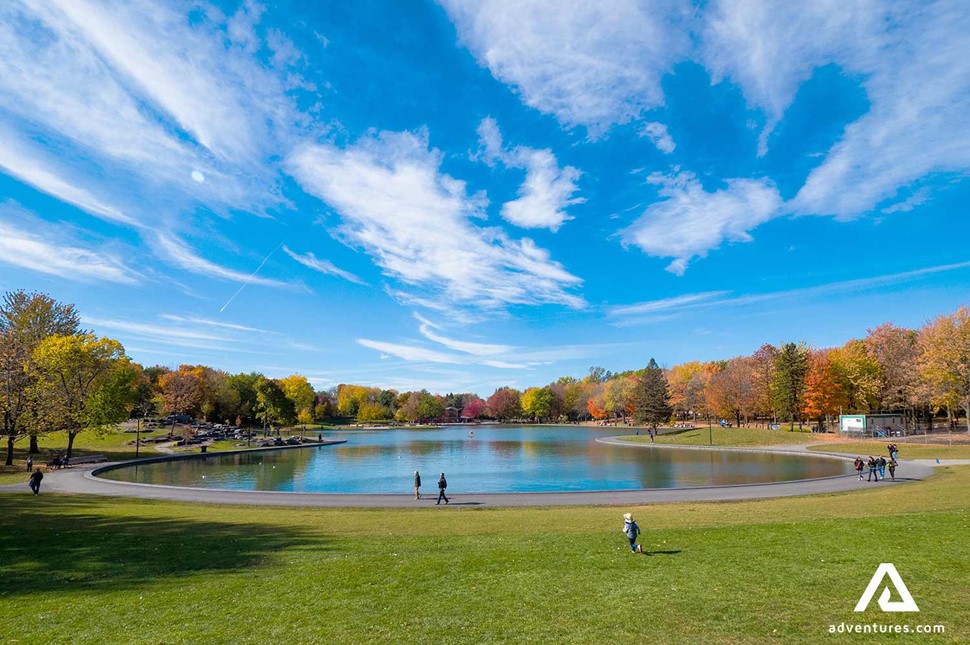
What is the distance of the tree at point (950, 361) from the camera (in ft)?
197

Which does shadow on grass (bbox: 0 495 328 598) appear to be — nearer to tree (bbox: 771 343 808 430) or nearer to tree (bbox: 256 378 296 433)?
tree (bbox: 256 378 296 433)

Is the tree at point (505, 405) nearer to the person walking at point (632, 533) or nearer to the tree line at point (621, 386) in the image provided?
the tree line at point (621, 386)

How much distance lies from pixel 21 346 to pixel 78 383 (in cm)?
755

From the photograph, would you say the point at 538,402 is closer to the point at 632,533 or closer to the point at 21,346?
the point at 21,346

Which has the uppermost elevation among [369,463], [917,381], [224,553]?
[917,381]

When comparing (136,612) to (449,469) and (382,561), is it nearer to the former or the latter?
(382,561)

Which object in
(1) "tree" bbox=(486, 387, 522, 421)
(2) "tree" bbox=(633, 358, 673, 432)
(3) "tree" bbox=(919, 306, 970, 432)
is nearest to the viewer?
(3) "tree" bbox=(919, 306, 970, 432)

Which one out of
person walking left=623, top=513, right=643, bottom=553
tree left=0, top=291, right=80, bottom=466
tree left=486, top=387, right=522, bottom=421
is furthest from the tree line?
person walking left=623, top=513, right=643, bottom=553

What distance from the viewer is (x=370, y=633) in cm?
898

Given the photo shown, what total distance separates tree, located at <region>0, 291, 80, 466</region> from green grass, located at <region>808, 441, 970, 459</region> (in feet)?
247

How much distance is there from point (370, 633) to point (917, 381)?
8352 cm

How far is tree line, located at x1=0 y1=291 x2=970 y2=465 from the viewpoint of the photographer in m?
49.1

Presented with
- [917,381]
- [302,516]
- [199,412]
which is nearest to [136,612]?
[302,516]

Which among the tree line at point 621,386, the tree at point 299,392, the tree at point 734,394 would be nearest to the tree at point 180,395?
the tree line at point 621,386
